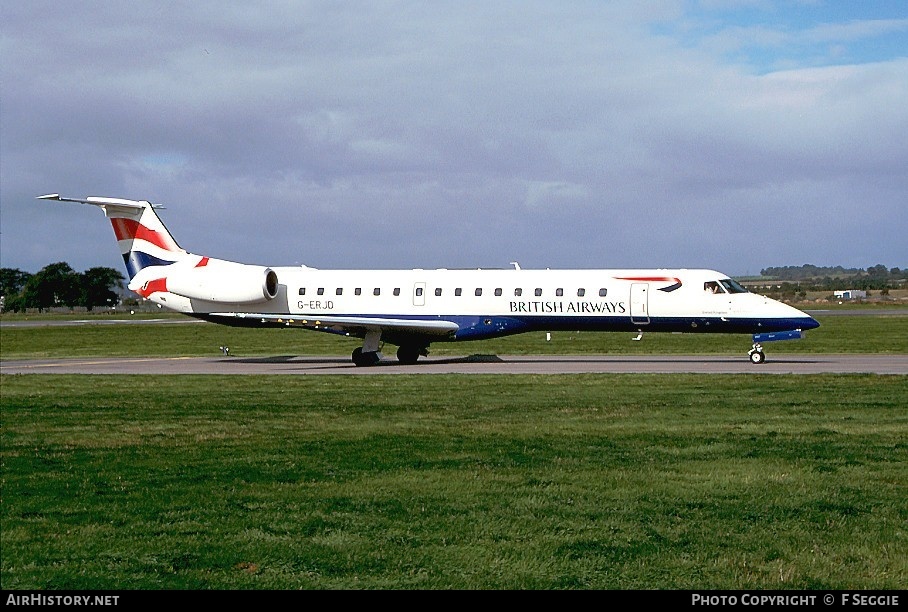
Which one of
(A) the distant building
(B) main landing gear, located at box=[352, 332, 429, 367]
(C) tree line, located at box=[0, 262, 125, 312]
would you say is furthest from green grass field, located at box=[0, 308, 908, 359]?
(A) the distant building

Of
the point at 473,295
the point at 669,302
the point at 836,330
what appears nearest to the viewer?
the point at 669,302

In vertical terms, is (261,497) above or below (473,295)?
below

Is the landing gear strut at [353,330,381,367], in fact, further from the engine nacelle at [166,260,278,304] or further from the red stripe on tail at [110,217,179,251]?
the red stripe on tail at [110,217,179,251]

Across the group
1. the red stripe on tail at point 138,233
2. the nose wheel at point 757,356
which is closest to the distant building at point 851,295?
the nose wheel at point 757,356

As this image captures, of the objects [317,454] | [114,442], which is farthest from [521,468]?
[114,442]

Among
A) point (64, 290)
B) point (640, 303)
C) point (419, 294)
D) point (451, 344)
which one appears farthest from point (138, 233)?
point (64, 290)

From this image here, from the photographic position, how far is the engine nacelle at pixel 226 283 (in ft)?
112

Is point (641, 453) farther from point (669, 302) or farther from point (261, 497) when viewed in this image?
point (669, 302)

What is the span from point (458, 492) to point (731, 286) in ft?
72.7

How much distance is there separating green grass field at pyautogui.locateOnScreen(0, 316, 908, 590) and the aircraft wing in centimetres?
1223

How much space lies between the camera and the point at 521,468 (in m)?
11.4

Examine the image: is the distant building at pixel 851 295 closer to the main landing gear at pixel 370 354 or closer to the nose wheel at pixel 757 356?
the nose wheel at pixel 757 356

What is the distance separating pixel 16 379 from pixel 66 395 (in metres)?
6.19

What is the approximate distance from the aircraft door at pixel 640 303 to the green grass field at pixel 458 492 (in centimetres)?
1044
